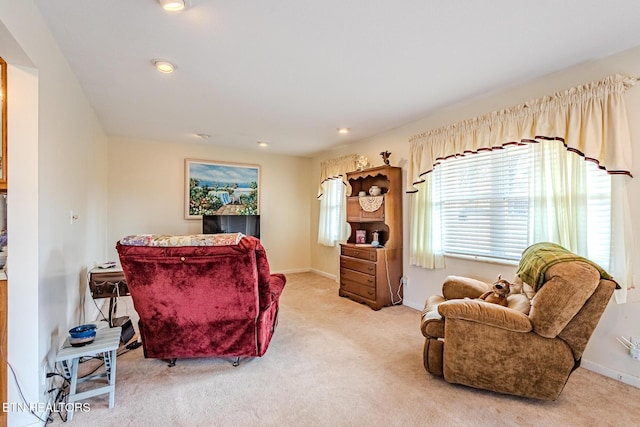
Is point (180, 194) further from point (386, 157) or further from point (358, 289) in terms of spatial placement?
point (386, 157)

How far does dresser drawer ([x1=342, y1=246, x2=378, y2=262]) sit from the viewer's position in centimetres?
394

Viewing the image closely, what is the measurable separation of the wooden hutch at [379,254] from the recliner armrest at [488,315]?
183 cm

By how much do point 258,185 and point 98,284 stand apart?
11.3 ft

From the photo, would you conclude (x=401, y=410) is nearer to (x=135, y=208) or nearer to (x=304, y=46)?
(x=304, y=46)

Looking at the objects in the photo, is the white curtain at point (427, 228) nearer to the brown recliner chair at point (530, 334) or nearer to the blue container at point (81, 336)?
the brown recliner chair at point (530, 334)

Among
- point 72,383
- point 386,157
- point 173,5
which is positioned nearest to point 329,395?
point 72,383

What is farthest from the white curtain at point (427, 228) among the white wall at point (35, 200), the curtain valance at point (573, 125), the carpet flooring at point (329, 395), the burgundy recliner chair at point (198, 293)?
the white wall at point (35, 200)

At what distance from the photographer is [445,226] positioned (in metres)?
3.58

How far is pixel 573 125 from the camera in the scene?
2.40 m

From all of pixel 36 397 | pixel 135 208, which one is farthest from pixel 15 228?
pixel 135 208

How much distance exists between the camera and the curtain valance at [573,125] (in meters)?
2.21

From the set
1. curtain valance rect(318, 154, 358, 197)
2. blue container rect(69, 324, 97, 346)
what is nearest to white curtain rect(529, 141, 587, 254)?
curtain valance rect(318, 154, 358, 197)

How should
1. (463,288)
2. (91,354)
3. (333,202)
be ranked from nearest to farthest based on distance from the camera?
(91,354), (463,288), (333,202)

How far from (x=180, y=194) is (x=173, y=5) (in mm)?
3937
